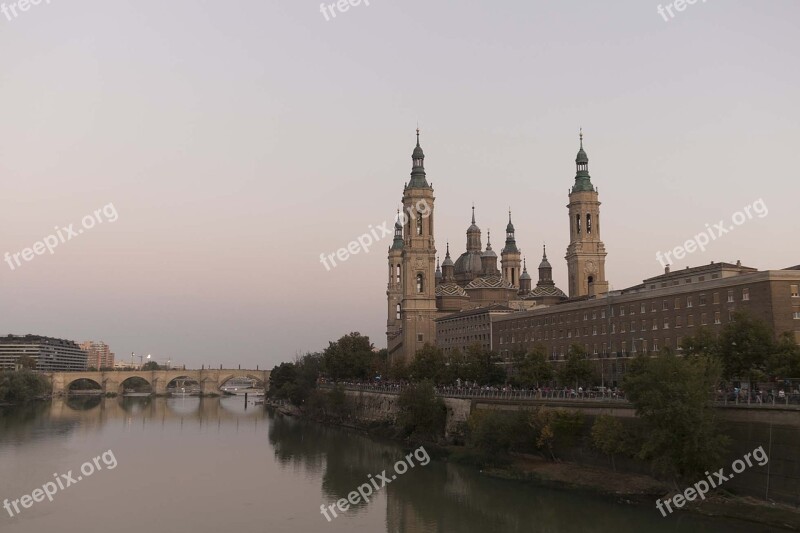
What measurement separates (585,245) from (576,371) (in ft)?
189

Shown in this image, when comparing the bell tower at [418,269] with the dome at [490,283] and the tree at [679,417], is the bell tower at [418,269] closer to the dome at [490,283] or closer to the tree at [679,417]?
the dome at [490,283]

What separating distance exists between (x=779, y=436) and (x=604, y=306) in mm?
47135

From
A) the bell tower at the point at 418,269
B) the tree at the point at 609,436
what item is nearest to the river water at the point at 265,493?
the tree at the point at 609,436

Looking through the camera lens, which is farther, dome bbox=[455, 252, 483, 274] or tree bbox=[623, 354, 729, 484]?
dome bbox=[455, 252, 483, 274]

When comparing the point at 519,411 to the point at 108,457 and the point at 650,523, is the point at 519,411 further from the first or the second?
the point at 108,457

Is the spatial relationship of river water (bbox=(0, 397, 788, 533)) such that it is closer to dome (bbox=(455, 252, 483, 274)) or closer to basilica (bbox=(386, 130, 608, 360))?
basilica (bbox=(386, 130, 608, 360))

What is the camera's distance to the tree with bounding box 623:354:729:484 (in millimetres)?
44719

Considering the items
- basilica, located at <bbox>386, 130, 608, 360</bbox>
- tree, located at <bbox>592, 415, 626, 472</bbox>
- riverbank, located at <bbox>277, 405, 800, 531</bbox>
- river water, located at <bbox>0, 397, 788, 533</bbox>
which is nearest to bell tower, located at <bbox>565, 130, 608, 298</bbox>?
basilica, located at <bbox>386, 130, 608, 360</bbox>

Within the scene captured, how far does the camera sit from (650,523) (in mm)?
44406

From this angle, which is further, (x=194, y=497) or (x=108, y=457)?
(x=108, y=457)

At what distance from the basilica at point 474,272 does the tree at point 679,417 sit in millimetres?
65136

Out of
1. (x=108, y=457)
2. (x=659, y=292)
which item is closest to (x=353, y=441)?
(x=108, y=457)

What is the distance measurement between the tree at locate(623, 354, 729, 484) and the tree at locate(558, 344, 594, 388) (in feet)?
80.3

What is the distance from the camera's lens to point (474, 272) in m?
168
